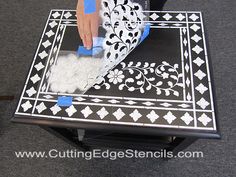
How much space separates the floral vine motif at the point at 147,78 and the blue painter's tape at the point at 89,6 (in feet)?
0.77

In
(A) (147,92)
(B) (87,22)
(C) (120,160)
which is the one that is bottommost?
(C) (120,160)

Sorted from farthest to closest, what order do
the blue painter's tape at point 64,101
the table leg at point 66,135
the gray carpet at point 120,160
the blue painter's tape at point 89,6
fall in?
the gray carpet at point 120,160, the table leg at point 66,135, the blue painter's tape at point 64,101, the blue painter's tape at point 89,6

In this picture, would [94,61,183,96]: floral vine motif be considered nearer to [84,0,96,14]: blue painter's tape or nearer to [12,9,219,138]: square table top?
[12,9,219,138]: square table top

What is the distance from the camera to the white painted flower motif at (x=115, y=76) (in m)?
0.79

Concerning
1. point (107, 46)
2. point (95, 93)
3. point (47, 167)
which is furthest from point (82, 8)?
point (47, 167)

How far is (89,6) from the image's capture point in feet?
2.15

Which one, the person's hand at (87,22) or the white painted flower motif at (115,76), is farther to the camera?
the white painted flower motif at (115,76)

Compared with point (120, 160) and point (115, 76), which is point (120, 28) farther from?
point (120, 160)

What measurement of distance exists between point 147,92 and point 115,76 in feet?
0.43

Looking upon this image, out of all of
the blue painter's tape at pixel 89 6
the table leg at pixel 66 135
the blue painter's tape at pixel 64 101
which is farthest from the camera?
the table leg at pixel 66 135

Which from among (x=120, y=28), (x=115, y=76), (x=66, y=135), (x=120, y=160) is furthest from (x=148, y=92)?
(x=120, y=160)

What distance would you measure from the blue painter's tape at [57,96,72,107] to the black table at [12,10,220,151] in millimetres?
12

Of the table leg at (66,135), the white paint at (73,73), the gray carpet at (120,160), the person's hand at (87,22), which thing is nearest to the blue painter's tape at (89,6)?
the person's hand at (87,22)

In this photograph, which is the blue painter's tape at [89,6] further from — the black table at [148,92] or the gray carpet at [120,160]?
the gray carpet at [120,160]
